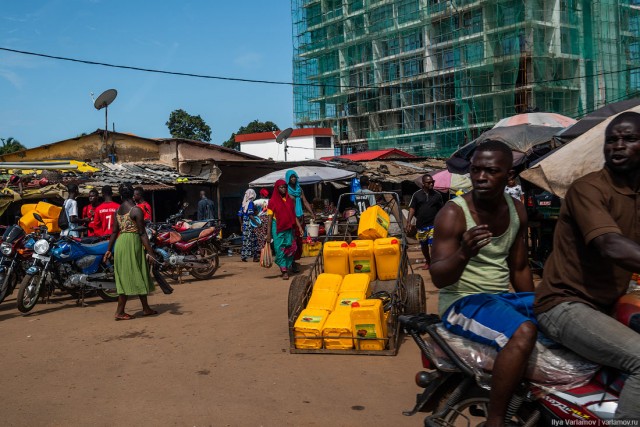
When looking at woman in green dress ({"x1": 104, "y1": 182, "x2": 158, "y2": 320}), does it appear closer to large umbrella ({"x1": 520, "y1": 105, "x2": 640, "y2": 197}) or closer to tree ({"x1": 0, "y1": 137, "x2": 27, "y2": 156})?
large umbrella ({"x1": 520, "y1": 105, "x2": 640, "y2": 197})

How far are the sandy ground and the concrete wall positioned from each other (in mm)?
40328

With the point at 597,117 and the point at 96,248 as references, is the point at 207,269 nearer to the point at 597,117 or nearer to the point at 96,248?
the point at 96,248

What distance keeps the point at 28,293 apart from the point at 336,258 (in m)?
4.60

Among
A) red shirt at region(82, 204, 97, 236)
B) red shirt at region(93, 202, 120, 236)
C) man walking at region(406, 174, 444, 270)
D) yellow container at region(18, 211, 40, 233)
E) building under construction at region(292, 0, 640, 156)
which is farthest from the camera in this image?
building under construction at region(292, 0, 640, 156)

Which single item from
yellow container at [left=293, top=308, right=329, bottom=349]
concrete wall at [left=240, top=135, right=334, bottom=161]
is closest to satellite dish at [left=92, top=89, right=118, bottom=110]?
yellow container at [left=293, top=308, right=329, bottom=349]

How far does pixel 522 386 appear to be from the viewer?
8.82ft

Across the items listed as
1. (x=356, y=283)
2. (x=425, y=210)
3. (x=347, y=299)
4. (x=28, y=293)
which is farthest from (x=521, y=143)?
(x=28, y=293)

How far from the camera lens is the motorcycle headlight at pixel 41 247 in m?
8.32

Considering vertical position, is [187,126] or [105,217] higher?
[187,126]

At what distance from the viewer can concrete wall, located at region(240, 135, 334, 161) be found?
48.1 meters

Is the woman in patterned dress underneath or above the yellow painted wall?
underneath

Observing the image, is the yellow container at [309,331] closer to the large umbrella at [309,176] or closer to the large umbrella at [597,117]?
the large umbrella at [597,117]

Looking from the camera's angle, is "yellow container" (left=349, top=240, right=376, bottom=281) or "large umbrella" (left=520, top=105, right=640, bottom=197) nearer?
"large umbrella" (left=520, top=105, right=640, bottom=197)

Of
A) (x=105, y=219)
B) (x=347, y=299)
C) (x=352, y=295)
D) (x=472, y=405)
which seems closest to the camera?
(x=472, y=405)
